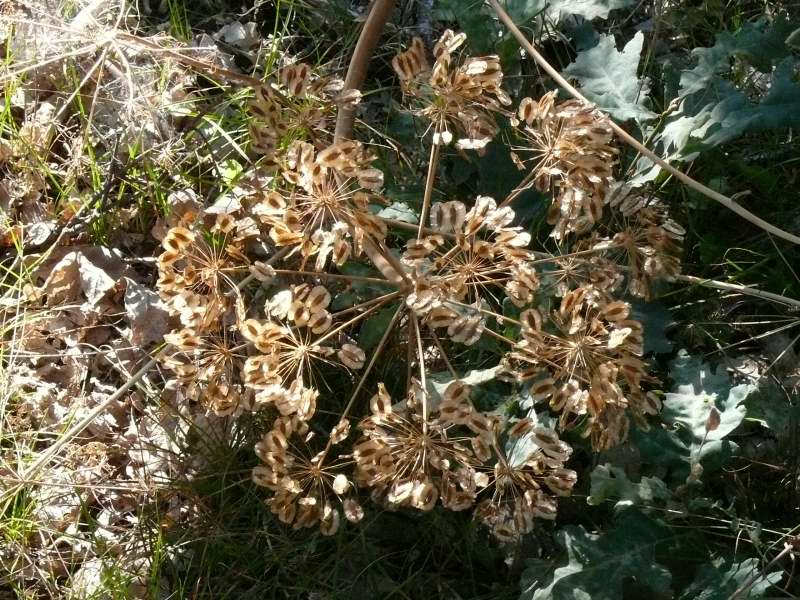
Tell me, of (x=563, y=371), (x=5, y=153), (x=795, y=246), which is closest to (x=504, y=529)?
(x=563, y=371)

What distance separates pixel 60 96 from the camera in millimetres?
3125

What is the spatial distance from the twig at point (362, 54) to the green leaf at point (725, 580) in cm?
126

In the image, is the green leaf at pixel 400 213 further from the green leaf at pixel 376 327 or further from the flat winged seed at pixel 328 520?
the flat winged seed at pixel 328 520

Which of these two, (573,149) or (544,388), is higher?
(573,149)

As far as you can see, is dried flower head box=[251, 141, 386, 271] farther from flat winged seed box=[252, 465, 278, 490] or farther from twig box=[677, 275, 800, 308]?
twig box=[677, 275, 800, 308]

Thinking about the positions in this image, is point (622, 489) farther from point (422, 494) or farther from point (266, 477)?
point (266, 477)

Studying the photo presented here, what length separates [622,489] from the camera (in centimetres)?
221

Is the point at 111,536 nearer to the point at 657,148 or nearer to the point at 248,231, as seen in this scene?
the point at 248,231

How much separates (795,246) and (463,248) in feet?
3.82

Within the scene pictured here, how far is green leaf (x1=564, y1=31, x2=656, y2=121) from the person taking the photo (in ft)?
8.14

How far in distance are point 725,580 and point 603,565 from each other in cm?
26

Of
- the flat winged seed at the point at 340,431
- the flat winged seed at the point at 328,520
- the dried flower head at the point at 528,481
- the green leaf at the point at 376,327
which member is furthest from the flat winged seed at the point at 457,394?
the green leaf at the point at 376,327

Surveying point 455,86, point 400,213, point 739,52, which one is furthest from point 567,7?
point 455,86

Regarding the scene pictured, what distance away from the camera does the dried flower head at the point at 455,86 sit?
1.93 meters
